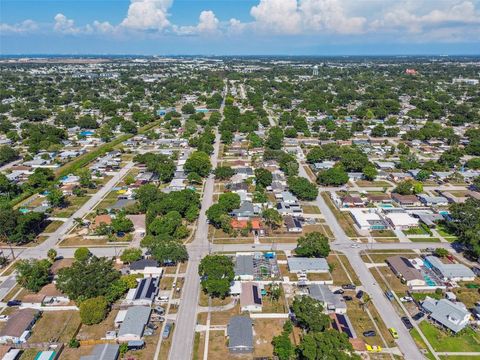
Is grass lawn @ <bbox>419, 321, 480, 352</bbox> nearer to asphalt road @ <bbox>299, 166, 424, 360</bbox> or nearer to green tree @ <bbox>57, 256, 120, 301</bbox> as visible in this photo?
asphalt road @ <bbox>299, 166, 424, 360</bbox>

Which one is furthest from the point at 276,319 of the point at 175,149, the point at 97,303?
the point at 175,149

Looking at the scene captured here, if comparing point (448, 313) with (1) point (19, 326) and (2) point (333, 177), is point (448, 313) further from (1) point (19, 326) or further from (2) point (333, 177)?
(1) point (19, 326)

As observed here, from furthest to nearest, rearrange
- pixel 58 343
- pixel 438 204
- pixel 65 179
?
pixel 65 179, pixel 438 204, pixel 58 343

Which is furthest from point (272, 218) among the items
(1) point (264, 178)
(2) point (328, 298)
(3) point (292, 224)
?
(2) point (328, 298)

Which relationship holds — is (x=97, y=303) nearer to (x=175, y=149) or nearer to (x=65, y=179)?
(x=65, y=179)

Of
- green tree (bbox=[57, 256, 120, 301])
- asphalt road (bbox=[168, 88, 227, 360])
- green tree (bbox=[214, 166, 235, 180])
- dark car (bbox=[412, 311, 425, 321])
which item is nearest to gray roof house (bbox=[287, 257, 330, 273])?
dark car (bbox=[412, 311, 425, 321])

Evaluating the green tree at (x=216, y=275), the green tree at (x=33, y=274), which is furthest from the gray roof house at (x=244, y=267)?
the green tree at (x=33, y=274)
